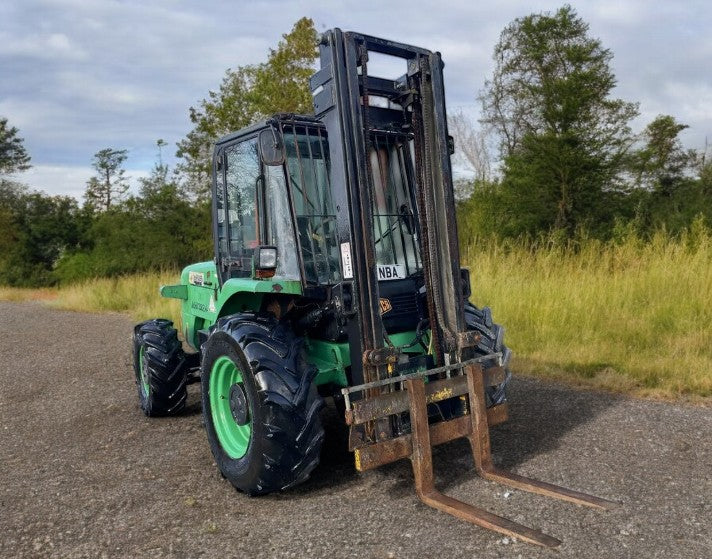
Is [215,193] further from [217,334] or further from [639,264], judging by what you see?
[639,264]

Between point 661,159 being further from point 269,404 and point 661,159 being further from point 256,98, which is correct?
point 269,404

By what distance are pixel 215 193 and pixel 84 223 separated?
27.9m

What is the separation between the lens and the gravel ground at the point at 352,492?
3512 millimetres

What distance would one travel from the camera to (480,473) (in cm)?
426

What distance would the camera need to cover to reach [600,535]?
3.48 metres

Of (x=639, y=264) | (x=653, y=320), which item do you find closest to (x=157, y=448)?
(x=653, y=320)

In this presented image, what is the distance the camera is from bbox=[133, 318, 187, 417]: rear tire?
6023 millimetres

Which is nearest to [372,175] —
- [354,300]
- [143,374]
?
[354,300]

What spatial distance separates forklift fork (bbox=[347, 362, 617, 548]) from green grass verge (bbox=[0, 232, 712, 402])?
2.82m

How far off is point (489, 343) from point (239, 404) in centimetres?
172

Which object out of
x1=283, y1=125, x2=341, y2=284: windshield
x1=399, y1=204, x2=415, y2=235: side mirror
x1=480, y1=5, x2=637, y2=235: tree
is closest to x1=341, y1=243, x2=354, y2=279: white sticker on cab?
x1=283, y1=125, x2=341, y2=284: windshield

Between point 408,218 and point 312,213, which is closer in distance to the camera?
point 312,213

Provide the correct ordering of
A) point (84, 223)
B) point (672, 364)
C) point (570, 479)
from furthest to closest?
point (84, 223) < point (672, 364) < point (570, 479)

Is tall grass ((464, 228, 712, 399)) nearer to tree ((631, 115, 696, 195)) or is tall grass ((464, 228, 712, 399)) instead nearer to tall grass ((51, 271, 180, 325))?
tall grass ((51, 271, 180, 325))
